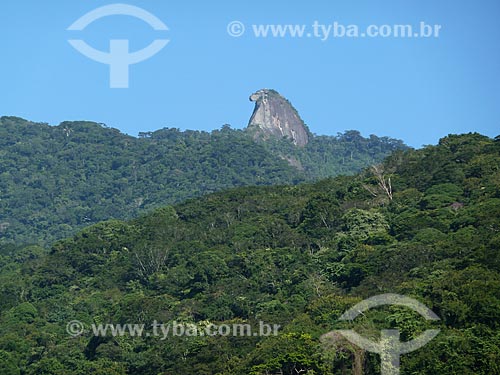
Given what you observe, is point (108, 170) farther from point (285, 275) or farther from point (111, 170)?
point (285, 275)

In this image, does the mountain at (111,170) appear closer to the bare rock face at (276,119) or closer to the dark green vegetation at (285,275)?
the bare rock face at (276,119)

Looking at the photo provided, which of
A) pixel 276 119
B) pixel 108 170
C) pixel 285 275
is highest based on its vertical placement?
pixel 276 119

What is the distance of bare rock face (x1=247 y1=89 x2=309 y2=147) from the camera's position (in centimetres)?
15638

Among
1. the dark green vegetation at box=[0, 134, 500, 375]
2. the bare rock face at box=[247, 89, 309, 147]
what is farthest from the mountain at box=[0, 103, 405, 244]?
the dark green vegetation at box=[0, 134, 500, 375]

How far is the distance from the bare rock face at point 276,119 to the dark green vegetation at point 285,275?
75.5 metres

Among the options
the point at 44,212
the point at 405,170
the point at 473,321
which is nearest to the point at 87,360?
the point at 473,321

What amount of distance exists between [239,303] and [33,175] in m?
75.0

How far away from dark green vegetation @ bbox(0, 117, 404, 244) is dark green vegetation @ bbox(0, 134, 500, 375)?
33.4m

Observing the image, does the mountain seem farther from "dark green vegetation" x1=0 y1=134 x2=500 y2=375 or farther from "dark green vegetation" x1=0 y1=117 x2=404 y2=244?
"dark green vegetation" x1=0 y1=134 x2=500 y2=375

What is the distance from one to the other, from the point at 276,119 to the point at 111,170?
115 feet

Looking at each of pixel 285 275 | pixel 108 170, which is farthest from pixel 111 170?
pixel 285 275

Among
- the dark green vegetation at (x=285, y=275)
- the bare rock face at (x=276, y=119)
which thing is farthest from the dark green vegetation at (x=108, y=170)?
the dark green vegetation at (x=285, y=275)

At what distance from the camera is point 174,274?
63594 millimetres

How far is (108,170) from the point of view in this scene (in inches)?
5098
